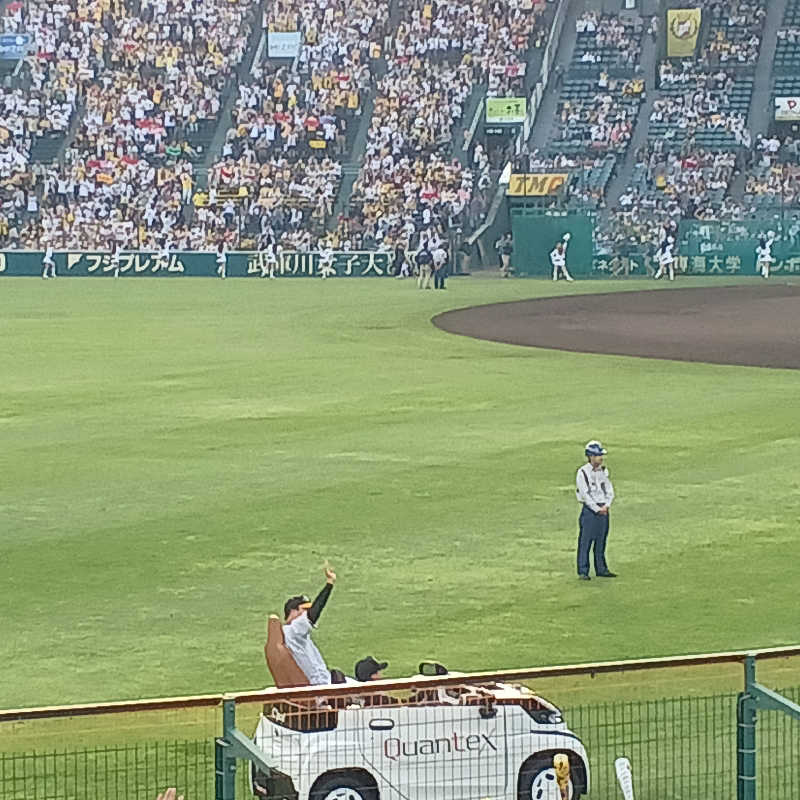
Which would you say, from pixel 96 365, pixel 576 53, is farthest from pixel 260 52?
pixel 96 365

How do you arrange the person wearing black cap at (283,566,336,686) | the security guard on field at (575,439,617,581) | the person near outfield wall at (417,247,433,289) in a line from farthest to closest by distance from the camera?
the person near outfield wall at (417,247,433,289), the security guard on field at (575,439,617,581), the person wearing black cap at (283,566,336,686)

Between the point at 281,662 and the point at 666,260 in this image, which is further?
the point at 666,260

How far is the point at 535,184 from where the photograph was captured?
57.8m

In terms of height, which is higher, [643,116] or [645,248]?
[643,116]

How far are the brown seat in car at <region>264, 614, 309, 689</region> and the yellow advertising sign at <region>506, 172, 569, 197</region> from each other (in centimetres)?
4835

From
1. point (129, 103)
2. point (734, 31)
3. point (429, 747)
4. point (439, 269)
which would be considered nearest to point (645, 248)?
point (439, 269)

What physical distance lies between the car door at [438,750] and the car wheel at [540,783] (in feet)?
0.31

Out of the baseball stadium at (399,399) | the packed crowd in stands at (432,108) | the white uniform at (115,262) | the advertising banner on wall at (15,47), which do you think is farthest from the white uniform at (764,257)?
the advertising banner on wall at (15,47)

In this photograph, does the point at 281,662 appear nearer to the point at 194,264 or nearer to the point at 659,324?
the point at 659,324

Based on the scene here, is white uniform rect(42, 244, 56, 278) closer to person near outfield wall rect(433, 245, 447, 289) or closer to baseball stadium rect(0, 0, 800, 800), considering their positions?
baseball stadium rect(0, 0, 800, 800)

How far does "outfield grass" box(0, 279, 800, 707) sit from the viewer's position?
1295 cm

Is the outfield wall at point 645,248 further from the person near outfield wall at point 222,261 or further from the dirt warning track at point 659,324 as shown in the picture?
the person near outfield wall at point 222,261

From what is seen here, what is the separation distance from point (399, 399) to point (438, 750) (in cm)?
1864

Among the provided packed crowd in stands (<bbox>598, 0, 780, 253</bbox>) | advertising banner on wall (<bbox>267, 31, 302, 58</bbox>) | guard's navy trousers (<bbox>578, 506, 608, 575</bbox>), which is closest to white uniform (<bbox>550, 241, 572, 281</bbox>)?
packed crowd in stands (<bbox>598, 0, 780, 253</bbox>)
